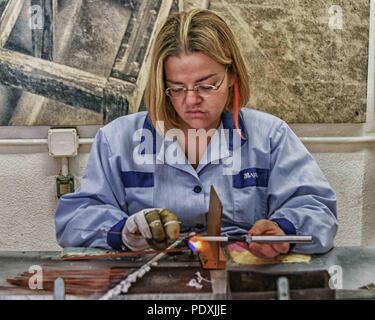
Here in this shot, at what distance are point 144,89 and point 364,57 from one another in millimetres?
513

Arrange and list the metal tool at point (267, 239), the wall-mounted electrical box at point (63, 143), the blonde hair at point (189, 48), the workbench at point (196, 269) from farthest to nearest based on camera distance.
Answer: the wall-mounted electrical box at point (63, 143), the blonde hair at point (189, 48), the metal tool at point (267, 239), the workbench at point (196, 269)

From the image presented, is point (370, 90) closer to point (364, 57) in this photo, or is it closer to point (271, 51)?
point (364, 57)

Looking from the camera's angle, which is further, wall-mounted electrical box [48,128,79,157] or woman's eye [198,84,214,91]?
wall-mounted electrical box [48,128,79,157]

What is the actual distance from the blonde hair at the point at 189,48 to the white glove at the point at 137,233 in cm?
23

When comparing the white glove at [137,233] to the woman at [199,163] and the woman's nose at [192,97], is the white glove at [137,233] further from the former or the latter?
the woman's nose at [192,97]

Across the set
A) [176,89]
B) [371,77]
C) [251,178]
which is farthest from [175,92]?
[371,77]

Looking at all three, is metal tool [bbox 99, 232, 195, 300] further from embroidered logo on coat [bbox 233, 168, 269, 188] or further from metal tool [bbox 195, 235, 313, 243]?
embroidered logo on coat [bbox 233, 168, 269, 188]

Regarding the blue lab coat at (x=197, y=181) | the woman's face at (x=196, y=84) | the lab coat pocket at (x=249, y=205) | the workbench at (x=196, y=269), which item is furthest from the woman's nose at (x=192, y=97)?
the workbench at (x=196, y=269)

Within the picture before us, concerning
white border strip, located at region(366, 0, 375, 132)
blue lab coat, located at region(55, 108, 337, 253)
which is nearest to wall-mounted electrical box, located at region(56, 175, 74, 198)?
blue lab coat, located at region(55, 108, 337, 253)

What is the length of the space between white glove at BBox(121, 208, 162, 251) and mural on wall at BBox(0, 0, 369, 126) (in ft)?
0.89

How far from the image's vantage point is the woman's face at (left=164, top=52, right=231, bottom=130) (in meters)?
1.17

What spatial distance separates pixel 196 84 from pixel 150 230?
32cm

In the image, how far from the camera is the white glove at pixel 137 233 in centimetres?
114
